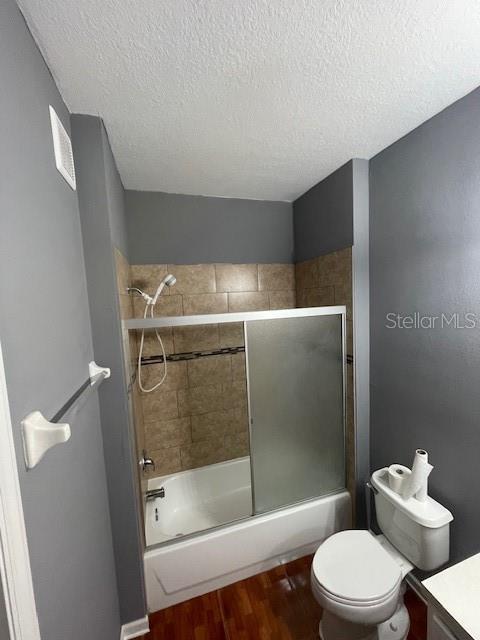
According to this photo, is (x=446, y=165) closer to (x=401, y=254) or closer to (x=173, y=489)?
(x=401, y=254)

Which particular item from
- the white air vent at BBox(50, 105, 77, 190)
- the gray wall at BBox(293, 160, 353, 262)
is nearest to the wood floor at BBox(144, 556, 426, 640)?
the gray wall at BBox(293, 160, 353, 262)

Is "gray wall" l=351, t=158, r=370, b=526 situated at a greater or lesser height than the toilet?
greater

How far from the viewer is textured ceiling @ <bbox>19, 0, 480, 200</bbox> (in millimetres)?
730

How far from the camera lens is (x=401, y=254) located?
1419mm

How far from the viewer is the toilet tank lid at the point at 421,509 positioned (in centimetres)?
120

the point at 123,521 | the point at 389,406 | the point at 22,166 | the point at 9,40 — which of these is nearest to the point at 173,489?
the point at 123,521

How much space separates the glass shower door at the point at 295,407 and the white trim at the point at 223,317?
42mm

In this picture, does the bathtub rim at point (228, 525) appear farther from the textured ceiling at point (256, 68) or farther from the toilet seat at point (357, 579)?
the textured ceiling at point (256, 68)

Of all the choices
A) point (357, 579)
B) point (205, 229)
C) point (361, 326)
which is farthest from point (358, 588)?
point (205, 229)

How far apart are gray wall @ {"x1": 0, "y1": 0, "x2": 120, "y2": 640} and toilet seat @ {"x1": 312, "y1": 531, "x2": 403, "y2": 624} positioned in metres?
0.92

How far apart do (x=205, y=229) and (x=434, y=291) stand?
1554mm

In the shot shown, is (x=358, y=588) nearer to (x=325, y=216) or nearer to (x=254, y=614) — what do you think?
(x=254, y=614)

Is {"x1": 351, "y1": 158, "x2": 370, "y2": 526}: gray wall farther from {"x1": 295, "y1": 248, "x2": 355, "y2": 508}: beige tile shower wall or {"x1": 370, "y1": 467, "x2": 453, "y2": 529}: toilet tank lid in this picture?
{"x1": 370, "y1": 467, "x2": 453, "y2": 529}: toilet tank lid

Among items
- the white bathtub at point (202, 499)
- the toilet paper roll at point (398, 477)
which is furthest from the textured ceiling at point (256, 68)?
the white bathtub at point (202, 499)
